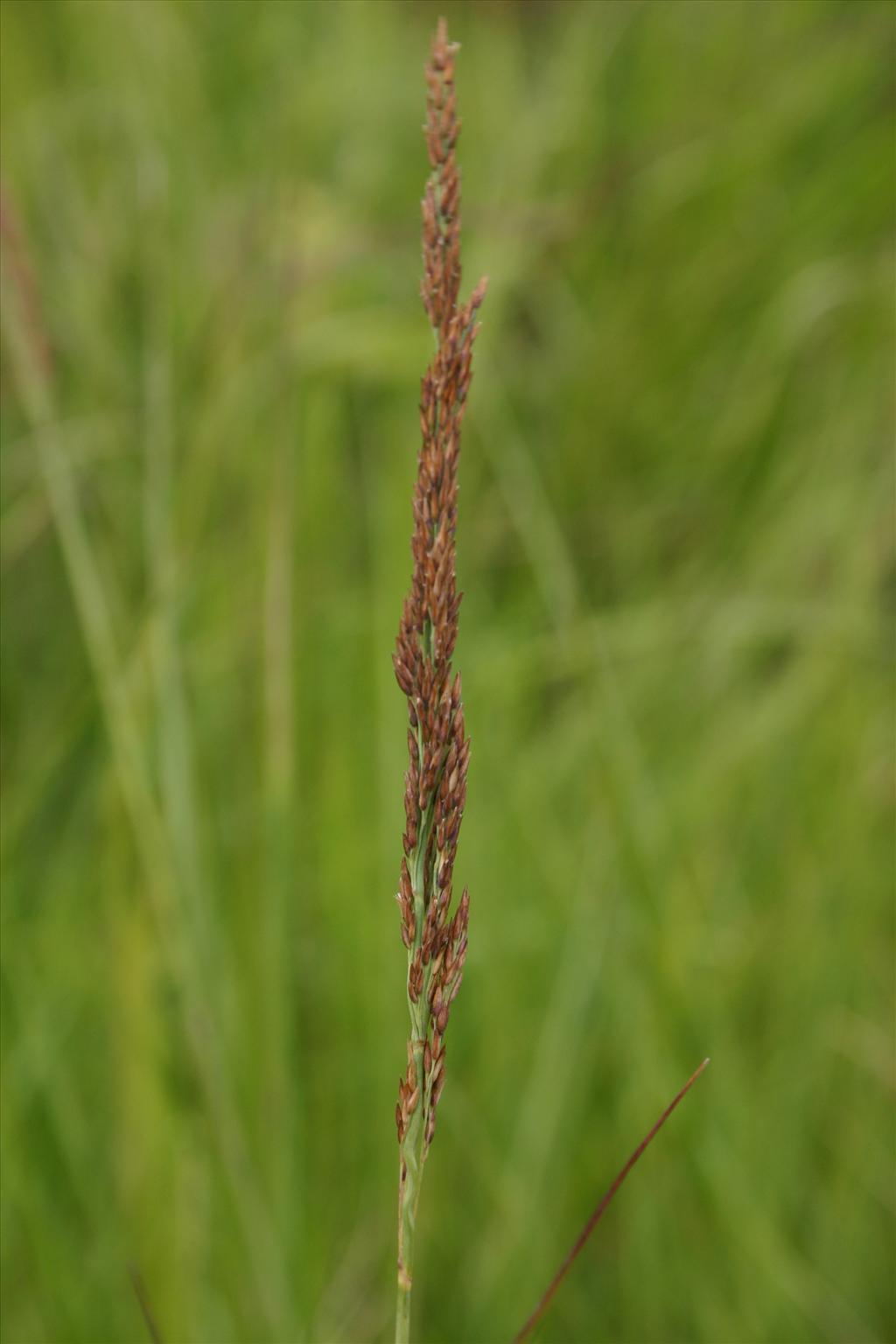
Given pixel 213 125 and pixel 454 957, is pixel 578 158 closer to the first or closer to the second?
pixel 213 125

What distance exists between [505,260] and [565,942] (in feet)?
4.81

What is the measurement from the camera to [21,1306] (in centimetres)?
159

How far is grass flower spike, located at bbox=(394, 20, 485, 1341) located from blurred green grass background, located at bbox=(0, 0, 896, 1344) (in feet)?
1.71

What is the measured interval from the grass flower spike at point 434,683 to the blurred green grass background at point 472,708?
20.5 inches

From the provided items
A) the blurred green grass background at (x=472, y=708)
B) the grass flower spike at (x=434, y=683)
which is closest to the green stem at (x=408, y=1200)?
the grass flower spike at (x=434, y=683)

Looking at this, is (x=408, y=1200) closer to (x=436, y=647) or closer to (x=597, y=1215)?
(x=597, y=1215)

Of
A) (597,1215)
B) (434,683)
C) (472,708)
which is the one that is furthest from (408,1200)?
(472,708)

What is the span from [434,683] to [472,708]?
67.0 inches

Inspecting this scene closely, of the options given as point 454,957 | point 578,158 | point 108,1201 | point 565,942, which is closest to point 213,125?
point 578,158

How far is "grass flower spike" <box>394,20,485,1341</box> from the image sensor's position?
599 millimetres

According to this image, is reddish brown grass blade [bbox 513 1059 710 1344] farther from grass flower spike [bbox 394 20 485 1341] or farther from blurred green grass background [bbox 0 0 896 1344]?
blurred green grass background [bbox 0 0 896 1344]

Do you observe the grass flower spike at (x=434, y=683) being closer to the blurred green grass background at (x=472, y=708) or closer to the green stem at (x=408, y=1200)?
the green stem at (x=408, y=1200)

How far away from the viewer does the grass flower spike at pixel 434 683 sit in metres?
0.60

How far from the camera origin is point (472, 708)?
7.59 ft
